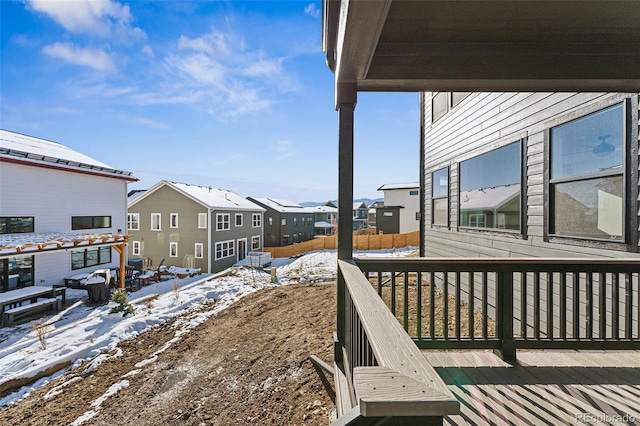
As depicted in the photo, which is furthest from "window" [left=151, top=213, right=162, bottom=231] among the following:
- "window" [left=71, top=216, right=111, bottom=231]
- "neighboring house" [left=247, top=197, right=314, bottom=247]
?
"neighboring house" [left=247, top=197, right=314, bottom=247]

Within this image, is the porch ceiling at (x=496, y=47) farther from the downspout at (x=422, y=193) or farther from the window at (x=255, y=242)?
the window at (x=255, y=242)

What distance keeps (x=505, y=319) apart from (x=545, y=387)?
57cm

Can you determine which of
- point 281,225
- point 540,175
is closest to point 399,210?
point 281,225

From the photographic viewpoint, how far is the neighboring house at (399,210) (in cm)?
2584

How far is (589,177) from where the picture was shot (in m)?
3.12

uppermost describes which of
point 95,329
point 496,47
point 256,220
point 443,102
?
point 443,102

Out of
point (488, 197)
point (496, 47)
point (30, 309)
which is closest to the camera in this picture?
point (496, 47)

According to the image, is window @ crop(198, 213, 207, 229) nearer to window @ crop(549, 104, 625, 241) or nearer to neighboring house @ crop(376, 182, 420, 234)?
neighboring house @ crop(376, 182, 420, 234)

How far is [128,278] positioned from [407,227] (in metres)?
21.4

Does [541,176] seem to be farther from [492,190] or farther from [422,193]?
[422,193]

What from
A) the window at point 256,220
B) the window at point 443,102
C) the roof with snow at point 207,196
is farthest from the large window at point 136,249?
the window at point 443,102

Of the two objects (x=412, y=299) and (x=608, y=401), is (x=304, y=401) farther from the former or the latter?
(x=412, y=299)

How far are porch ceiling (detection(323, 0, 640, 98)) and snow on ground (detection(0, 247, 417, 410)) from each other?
5.34 m

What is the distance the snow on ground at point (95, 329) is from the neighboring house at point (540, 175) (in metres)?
6.33
